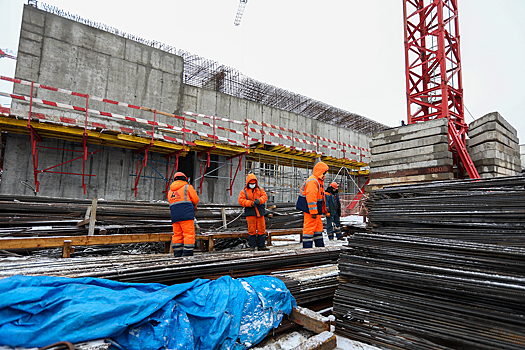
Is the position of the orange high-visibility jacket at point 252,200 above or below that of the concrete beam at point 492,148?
below

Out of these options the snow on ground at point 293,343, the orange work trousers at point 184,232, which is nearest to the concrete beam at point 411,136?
the orange work trousers at point 184,232

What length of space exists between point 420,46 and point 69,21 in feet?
45.2

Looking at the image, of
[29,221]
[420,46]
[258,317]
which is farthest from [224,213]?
[420,46]

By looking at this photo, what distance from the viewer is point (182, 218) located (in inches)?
201

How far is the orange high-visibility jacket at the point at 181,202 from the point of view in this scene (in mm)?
5105

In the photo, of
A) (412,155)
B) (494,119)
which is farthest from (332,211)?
(494,119)

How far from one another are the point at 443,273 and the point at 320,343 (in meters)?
1.24

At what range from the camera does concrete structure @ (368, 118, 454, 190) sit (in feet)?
22.9

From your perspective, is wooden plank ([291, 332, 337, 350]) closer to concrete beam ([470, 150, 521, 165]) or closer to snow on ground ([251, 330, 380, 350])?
snow on ground ([251, 330, 380, 350])

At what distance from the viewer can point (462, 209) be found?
285cm

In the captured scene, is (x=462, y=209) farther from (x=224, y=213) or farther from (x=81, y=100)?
(x=81, y=100)

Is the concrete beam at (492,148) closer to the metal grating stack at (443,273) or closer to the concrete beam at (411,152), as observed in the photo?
the concrete beam at (411,152)

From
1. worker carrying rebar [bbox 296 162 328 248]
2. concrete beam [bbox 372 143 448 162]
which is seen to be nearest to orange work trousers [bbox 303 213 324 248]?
worker carrying rebar [bbox 296 162 328 248]

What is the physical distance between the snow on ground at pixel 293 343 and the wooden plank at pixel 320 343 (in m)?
0.14
